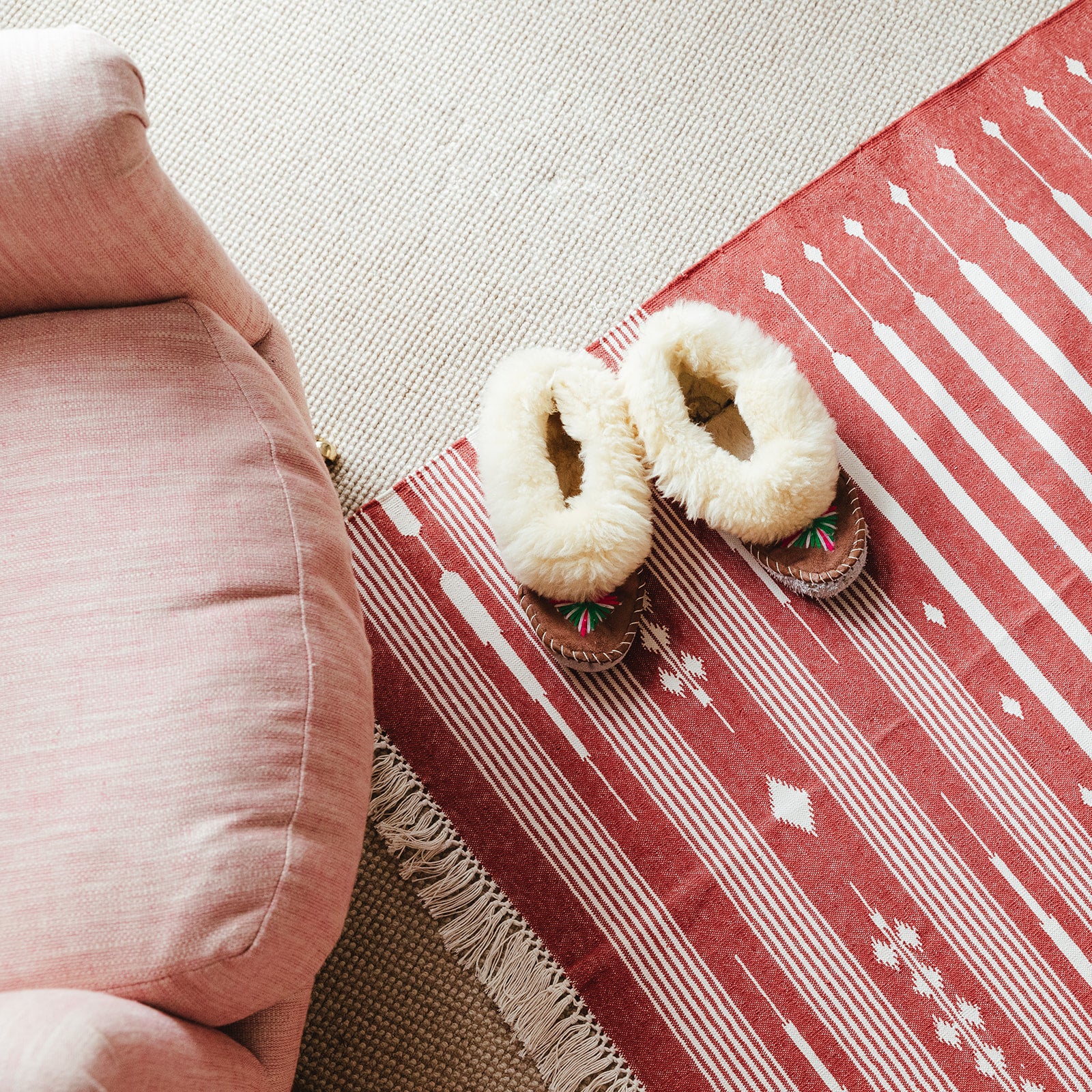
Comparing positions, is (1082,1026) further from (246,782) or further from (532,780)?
(246,782)

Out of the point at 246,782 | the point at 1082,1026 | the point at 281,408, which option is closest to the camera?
→ the point at 246,782

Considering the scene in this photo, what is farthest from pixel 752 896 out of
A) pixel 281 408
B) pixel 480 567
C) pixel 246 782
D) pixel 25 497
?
pixel 25 497

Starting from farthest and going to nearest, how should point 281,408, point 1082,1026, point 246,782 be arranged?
point 1082,1026, point 281,408, point 246,782

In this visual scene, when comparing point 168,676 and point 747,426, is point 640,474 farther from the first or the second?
point 168,676

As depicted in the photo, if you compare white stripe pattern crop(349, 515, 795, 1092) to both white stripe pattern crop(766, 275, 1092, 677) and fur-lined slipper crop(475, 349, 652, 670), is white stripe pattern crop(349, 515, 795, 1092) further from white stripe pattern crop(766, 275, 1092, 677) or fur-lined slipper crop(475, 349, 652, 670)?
white stripe pattern crop(766, 275, 1092, 677)

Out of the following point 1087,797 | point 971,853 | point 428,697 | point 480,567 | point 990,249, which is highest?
point 990,249

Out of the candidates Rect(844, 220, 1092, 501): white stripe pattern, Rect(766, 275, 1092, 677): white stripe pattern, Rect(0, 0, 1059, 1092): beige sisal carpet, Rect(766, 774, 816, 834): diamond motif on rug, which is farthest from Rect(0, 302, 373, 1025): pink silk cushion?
Rect(844, 220, 1092, 501): white stripe pattern
